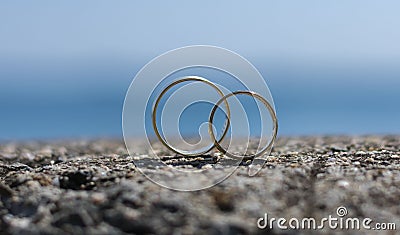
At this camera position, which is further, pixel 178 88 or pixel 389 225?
pixel 178 88

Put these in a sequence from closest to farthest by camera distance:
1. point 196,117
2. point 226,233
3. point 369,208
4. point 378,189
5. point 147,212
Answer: point 226,233 → point 147,212 → point 369,208 → point 378,189 → point 196,117

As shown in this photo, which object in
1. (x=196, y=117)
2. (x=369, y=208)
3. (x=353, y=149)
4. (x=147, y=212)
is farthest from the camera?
(x=353, y=149)

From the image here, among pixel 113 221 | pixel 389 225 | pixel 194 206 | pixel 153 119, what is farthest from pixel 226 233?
pixel 153 119

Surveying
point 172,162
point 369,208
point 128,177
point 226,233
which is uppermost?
point 172,162

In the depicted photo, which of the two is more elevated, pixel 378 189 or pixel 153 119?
pixel 153 119

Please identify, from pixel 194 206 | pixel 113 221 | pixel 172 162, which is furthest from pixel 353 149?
pixel 113 221

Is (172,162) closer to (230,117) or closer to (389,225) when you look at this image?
(230,117)
